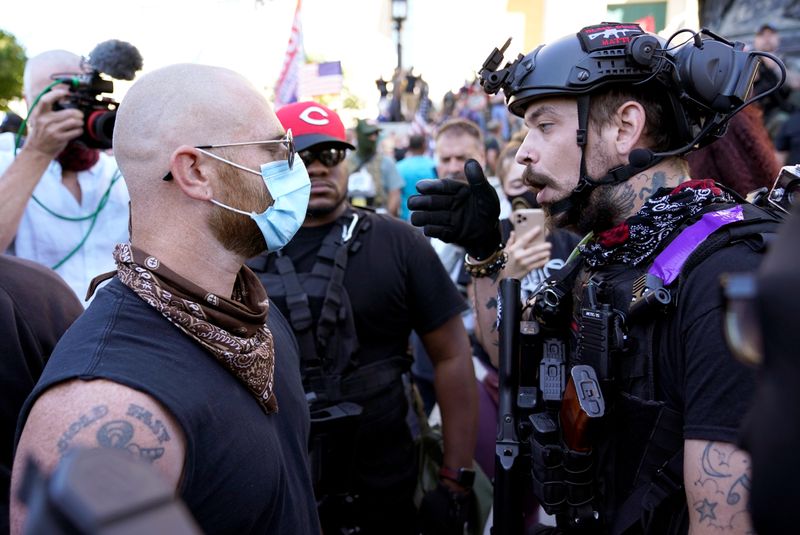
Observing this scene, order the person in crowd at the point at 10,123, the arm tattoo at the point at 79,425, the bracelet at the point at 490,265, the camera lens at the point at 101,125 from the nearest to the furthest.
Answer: the arm tattoo at the point at 79,425 < the bracelet at the point at 490,265 < the camera lens at the point at 101,125 < the person in crowd at the point at 10,123

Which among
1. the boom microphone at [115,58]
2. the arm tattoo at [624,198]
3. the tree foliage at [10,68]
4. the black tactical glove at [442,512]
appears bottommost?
the black tactical glove at [442,512]

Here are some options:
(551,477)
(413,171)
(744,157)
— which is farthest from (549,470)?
(413,171)

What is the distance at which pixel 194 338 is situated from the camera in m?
1.61

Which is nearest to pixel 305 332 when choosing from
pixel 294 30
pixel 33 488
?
pixel 33 488

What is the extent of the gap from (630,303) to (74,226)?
284 cm

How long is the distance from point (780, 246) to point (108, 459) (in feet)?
2.09

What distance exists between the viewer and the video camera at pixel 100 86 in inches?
126

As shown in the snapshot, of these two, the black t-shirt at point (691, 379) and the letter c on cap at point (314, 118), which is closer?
the black t-shirt at point (691, 379)

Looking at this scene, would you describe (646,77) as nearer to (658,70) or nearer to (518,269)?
(658,70)

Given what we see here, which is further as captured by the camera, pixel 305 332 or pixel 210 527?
pixel 305 332

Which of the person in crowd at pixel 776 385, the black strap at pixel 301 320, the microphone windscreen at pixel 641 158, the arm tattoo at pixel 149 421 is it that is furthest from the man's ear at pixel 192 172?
the person in crowd at pixel 776 385

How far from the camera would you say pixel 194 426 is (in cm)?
147

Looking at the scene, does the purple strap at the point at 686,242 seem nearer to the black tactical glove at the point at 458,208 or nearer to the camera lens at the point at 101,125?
the black tactical glove at the point at 458,208

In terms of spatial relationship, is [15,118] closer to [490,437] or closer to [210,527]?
[490,437]
